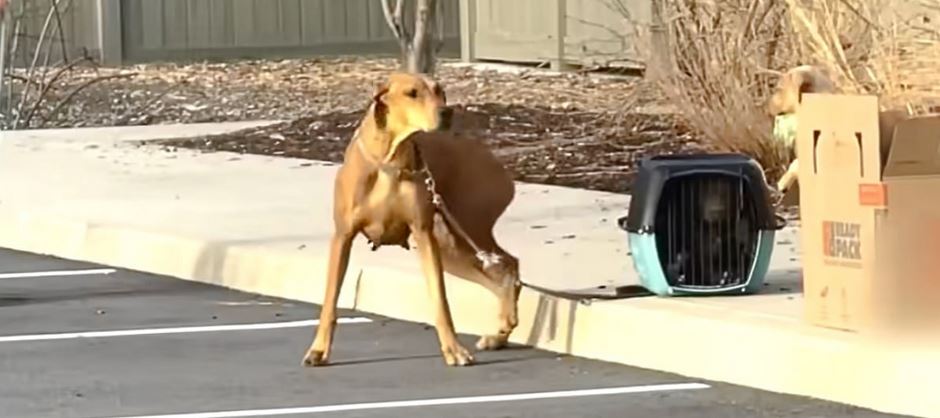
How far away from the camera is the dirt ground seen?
1535cm

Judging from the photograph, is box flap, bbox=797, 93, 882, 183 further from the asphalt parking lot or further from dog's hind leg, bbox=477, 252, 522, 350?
dog's hind leg, bbox=477, 252, 522, 350

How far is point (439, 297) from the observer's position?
8859 millimetres

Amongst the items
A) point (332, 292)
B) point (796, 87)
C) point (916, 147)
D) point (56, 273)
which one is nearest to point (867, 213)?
point (916, 147)

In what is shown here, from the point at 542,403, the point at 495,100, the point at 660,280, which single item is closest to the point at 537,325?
the point at 660,280

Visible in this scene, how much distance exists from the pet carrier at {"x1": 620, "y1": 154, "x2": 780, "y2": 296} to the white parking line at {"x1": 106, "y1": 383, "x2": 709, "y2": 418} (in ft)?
2.68

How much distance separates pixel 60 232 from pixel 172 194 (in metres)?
1.29

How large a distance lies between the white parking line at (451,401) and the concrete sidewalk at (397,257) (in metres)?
0.25

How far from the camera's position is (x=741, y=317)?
28.5 feet

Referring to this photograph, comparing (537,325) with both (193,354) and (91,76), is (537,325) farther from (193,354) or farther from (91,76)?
(91,76)

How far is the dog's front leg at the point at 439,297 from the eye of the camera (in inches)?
348

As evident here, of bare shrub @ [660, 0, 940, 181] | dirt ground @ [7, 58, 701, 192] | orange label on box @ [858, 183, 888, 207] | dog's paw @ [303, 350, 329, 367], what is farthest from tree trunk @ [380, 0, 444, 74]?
Answer: orange label on box @ [858, 183, 888, 207]

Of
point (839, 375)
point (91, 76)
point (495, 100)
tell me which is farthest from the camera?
point (91, 76)

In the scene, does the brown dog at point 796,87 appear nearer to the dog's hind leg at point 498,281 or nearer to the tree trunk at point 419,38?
the dog's hind leg at point 498,281

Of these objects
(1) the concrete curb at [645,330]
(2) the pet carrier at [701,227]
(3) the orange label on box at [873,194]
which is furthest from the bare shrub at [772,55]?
(3) the orange label on box at [873,194]
